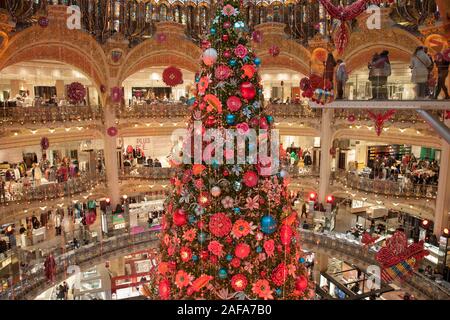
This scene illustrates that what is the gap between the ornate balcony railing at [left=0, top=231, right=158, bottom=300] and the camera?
10135 mm

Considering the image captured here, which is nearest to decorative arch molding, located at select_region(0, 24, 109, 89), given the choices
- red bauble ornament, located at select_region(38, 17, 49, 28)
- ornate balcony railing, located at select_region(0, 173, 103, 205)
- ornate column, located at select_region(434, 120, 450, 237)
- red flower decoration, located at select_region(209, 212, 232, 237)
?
red bauble ornament, located at select_region(38, 17, 49, 28)

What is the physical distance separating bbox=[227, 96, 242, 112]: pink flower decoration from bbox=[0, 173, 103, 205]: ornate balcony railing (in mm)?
11574

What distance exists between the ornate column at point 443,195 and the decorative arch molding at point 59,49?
48.2 feet

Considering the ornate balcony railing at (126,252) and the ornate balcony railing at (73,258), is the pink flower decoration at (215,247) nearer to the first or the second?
the ornate balcony railing at (126,252)

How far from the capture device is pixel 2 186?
1339cm

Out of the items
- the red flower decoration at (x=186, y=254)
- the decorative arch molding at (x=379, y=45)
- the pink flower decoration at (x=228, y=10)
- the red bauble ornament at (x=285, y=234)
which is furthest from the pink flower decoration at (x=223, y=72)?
the decorative arch molding at (x=379, y=45)

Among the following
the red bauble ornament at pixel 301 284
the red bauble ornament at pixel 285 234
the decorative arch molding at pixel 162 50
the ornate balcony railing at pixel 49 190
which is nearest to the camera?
the red bauble ornament at pixel 285 234

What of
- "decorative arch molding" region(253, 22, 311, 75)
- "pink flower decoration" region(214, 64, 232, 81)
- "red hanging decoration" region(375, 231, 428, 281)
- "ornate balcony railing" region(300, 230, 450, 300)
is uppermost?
"decorative arch molding" region(253, 22, 311, 75)

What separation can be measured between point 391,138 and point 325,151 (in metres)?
3.15

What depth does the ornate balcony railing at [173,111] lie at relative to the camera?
1750 centimetres

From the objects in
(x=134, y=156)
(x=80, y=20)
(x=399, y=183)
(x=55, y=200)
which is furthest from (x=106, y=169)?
(x=399, y=183)

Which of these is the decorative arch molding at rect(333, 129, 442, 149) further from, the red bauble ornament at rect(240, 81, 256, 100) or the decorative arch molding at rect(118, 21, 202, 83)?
the red bauble ornament at rect(240, 81, 256, 100)

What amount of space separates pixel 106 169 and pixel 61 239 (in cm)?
453
